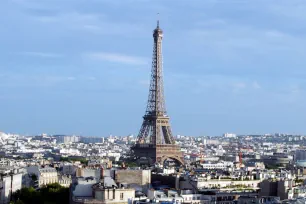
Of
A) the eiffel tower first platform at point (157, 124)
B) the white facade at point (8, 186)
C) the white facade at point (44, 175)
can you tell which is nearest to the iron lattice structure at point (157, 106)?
the eiffel tower first platform at point (157, 124)

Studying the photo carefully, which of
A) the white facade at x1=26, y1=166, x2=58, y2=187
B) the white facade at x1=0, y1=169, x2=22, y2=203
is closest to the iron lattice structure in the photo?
the white facade at x1=26, y1=166, x2=58, y2=187

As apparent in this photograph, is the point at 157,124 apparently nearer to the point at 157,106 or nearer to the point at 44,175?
the point at 157,106

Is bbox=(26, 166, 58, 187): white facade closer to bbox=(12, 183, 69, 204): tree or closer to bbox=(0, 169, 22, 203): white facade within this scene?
bbox=(0, 169, 22, 203): white facade

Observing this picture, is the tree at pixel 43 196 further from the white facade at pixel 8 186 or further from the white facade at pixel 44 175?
the white facade at pixel 44 175

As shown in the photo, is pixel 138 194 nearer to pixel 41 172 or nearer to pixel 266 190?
pixel 266 190

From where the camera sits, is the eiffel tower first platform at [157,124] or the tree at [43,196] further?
the eiffel tower first platform at [157,124]

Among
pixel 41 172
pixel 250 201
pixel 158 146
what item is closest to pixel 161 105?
pixel 158 146

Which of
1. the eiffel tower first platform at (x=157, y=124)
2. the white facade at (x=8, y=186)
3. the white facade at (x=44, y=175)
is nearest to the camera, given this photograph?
the white facade at (x=8, y=186)
